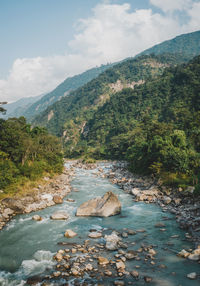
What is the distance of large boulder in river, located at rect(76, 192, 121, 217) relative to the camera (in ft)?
67.2

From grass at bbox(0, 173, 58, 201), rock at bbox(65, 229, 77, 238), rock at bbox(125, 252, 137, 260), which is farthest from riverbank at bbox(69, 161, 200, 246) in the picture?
grass at bbox(0, 173, 58, 201)

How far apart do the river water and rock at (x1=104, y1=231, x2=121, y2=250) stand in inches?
26.3

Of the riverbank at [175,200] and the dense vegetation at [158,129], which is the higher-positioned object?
the dense vegetation at [158,129]

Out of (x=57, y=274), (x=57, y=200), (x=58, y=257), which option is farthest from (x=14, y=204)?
(x=57, y=274)

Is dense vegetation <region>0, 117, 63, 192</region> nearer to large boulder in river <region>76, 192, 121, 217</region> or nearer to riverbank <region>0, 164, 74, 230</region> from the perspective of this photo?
riverbank <region>0, 164, 74, 230</region>

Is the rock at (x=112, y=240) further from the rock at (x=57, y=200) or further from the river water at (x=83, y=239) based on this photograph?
the rock at (x=57, y=200)

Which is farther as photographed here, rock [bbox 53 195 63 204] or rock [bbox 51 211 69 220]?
rock [bbox 53 195 63 204]

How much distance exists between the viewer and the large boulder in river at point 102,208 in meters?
20.5

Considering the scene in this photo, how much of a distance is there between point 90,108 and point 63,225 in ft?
504

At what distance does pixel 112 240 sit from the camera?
Answer: 14805 mm

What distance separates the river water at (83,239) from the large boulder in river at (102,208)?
2.06ft

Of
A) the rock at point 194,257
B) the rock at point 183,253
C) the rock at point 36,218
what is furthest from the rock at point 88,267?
the rock at point 36,218

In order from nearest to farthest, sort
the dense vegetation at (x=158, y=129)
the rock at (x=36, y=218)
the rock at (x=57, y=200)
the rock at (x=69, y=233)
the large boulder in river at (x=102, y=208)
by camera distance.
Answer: the rock at (x=69, y=233)
the rock at (x=36, y=218)
the large boulder in river at (x=102, y=208)
the rock at (x=57, y=200)
the dense vegetation at (x=158, y=129)

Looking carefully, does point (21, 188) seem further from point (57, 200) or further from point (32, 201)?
point (57, 200)
